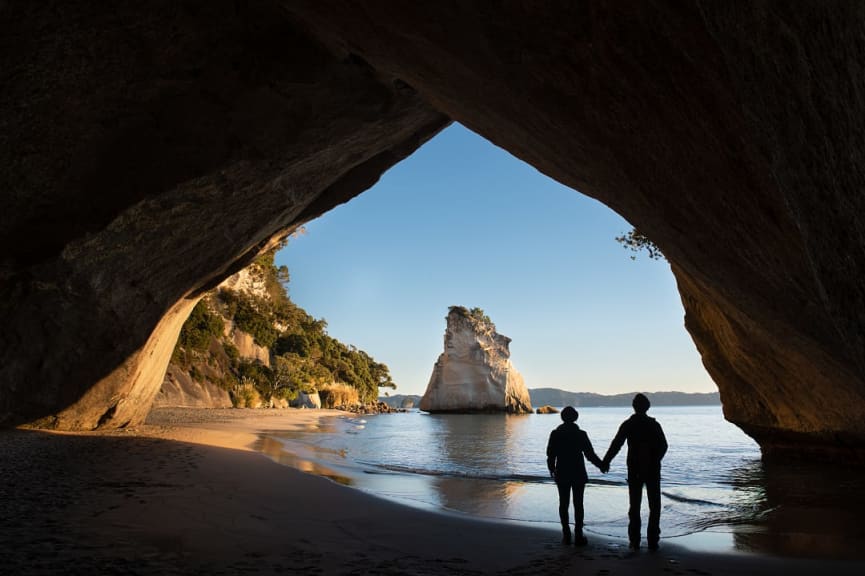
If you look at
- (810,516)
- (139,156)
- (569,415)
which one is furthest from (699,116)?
(139,156)

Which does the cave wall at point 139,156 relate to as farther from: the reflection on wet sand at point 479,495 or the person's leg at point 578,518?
the person's leg at point 578,518

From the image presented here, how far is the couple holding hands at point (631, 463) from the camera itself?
5.92m

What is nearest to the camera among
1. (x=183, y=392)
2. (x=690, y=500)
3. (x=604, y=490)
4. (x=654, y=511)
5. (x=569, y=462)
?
(x=654, y=511)

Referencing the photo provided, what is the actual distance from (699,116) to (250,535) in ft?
19.0

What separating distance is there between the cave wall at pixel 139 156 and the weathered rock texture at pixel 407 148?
5 centimetres

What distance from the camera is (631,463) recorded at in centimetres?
600

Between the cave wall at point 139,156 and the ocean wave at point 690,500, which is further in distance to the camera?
the ocean wave at point 690,500

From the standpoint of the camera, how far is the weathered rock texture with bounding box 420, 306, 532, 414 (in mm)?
83250

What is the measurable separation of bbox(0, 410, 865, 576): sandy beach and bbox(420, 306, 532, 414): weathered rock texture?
7566 cm

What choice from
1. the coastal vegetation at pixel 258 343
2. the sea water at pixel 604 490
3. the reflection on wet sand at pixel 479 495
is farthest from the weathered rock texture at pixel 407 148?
the coastal vegetation at pixel 258 343

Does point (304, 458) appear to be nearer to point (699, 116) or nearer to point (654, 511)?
point (654, 511)

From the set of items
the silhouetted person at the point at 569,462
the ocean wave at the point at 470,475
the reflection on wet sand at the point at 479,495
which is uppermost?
the silhouetted person at the point at 569,462

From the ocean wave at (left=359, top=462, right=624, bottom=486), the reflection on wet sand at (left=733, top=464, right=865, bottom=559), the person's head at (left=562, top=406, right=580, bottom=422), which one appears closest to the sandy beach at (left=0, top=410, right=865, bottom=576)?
the reflection on wet sand at (left=733, top=464, right=865, bottom=559)

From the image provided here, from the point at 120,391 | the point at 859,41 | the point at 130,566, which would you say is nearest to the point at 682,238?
the point at 859,41
